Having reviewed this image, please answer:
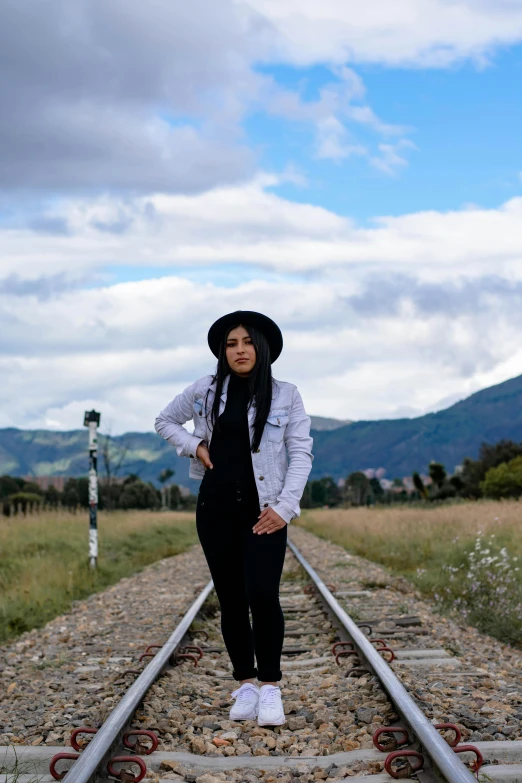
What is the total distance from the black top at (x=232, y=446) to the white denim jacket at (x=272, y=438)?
0.17 feet

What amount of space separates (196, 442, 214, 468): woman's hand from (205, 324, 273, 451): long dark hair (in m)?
0.12

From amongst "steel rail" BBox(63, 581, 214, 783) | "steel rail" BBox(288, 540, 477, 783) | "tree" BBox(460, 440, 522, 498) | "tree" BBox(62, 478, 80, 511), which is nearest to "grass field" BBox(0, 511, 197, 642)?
"steel rail" BBox(63, 581, 214, 783)

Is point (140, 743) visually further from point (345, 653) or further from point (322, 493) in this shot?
point (322, 493)

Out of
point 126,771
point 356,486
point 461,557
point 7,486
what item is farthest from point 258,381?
point 356,486

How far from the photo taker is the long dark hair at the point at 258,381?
419 centimetres

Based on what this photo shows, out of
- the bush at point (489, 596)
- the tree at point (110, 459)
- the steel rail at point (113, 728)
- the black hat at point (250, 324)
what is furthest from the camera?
the tree at point (110, 459)

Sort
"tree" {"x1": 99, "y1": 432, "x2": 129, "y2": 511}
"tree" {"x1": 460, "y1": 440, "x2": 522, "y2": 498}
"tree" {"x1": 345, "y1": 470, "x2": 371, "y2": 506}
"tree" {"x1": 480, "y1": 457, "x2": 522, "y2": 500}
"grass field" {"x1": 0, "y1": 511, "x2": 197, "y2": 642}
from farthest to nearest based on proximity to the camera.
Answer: "tree" {"x1": 345, "y1": 470, "x2": 371, "y2": 506}
"tree" {"x1": 460, "y1": 440, "x2": 522, "y2": 498}
"tree" {"x1": 480, "y1": 457, "x2": 522, "y2": 500}
"tree" {"x1": 99, "y1": 432, "x2": 129, "y2": 511}
"grass field" {"x1": 0, "y1": 511, "x2": 197, "y2": 642}

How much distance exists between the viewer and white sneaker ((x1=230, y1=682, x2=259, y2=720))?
4.40m

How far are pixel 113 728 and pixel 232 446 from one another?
135cm

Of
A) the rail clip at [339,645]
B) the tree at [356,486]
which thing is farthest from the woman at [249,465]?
the tree at [356,486]

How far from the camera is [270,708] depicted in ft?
14.0

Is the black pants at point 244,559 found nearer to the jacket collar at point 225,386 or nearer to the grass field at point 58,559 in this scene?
the jacket collar at point 225,386

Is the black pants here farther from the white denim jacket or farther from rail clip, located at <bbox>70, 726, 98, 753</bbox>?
rail clip, located at <bbox>70, 726, 98, 753</bbox>

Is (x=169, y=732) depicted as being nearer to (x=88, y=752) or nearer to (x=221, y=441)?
(x=88, y=752)
